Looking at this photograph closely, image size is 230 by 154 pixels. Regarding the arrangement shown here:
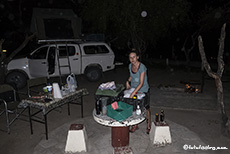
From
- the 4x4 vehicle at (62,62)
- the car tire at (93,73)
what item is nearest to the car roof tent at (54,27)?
the 4x4 vehicle at (62,62)

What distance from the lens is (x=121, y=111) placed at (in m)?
3.49

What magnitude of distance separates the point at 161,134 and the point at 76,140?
72.3 inches

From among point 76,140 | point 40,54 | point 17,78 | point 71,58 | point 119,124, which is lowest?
point 76,140

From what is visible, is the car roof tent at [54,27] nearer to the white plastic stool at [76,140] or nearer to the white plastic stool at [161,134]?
the white plastic stool at [76,140]

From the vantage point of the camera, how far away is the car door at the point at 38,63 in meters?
8.84

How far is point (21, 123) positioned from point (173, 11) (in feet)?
30.9

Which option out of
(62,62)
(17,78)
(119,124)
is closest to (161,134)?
(119,124)

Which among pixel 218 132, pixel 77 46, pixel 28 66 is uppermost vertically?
pixel 77 46

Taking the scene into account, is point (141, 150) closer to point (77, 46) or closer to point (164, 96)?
point (164, 96)

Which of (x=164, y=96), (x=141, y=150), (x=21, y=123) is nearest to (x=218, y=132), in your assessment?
(x=141, y=150)

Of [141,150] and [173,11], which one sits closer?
[141,150]

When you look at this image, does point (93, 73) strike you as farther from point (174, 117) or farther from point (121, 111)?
point (121, 111)

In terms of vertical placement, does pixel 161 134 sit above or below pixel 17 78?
below

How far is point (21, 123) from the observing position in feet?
18.3
